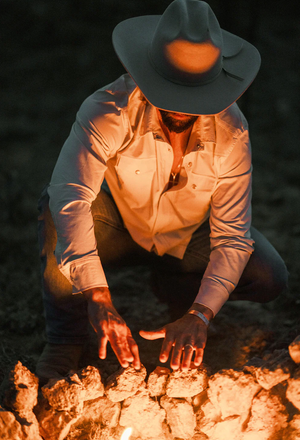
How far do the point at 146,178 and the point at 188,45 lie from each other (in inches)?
23.0

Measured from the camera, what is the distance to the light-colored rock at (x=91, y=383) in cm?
147

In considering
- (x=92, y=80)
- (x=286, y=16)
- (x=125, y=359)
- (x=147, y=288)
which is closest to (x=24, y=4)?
(x=92, y=80)

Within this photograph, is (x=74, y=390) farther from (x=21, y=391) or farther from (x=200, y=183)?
(x=200, y=183)

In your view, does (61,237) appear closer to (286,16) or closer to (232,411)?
(232,411)

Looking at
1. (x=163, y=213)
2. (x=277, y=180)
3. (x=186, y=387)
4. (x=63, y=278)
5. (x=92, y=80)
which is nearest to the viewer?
(x=186, y=387)

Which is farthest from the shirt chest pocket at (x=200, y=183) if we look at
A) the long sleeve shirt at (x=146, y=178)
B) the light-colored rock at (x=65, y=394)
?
the light-colored rock at (x=65, y=394)

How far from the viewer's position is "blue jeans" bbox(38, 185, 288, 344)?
1874 millimetres

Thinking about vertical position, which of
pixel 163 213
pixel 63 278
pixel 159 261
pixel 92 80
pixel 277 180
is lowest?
pixel 92 80

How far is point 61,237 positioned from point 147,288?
1031 mm

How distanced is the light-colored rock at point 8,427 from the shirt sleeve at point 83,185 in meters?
0.47

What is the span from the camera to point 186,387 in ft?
4.87

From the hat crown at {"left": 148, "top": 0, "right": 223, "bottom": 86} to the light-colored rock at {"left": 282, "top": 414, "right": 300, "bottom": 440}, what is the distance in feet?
3.83

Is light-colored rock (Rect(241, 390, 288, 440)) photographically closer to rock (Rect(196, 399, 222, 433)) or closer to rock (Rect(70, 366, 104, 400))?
rock (Rect(196, 399, 222, 433))

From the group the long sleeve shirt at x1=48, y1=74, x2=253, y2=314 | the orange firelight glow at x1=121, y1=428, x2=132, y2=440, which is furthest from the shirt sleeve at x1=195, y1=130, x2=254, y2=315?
the orange firelight glow at x1=121, y1=428, x2=132, y2=440
